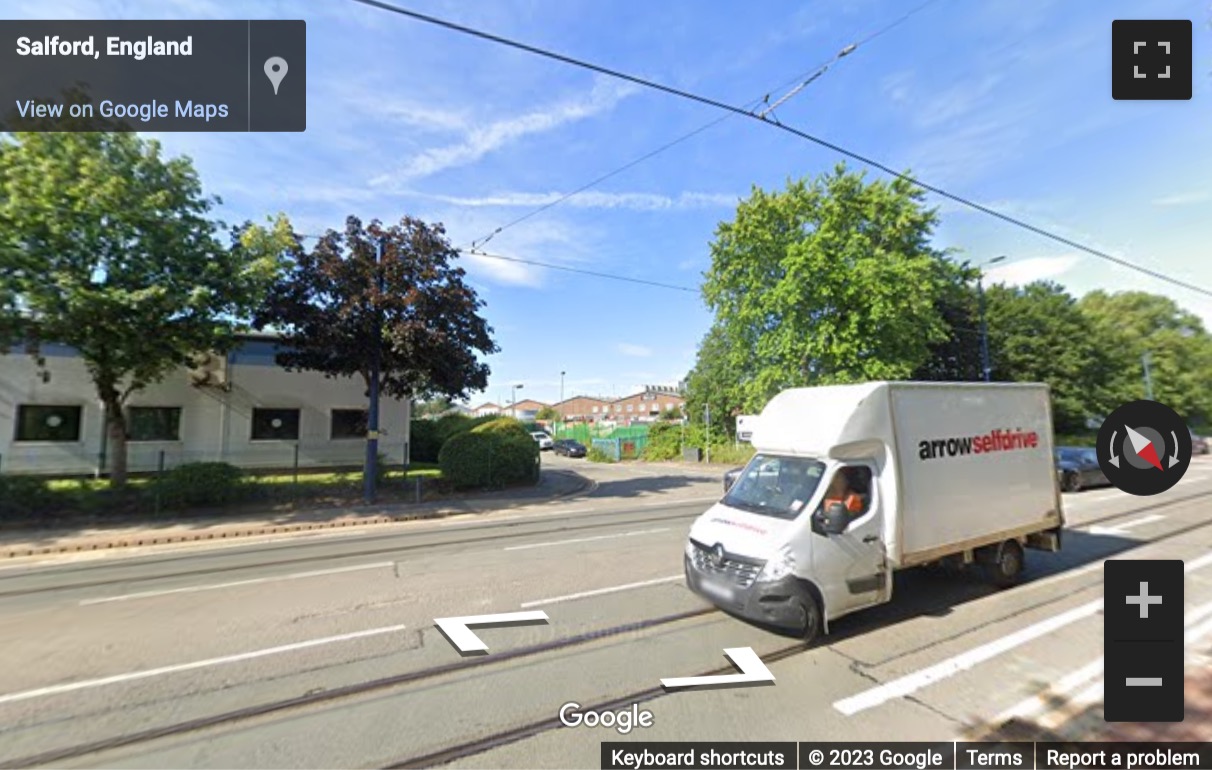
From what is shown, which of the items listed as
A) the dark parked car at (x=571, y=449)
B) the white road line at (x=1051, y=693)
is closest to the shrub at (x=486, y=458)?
the white road line at (x=1051, y=693)

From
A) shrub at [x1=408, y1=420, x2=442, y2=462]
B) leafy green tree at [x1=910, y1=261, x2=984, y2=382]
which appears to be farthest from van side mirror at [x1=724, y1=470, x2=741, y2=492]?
leafy green tree at [x1=910, y1=261, x2=984, y2=382]

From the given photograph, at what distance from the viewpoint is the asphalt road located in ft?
11.2

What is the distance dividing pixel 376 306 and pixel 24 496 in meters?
9.09

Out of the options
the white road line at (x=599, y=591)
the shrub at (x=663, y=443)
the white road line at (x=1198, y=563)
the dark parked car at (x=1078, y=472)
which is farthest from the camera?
the shrub at (x=663, y=443)

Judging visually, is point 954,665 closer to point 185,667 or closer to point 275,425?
point 185,667

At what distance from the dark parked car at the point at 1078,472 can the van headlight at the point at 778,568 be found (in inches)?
653

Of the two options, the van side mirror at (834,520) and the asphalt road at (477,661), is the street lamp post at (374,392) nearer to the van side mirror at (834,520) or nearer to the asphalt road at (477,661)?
the asphalt road at (477,661)

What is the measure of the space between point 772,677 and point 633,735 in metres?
1.40

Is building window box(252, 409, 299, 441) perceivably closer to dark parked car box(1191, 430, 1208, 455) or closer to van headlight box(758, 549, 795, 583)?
van headlight box(758, 549, 795, 583)

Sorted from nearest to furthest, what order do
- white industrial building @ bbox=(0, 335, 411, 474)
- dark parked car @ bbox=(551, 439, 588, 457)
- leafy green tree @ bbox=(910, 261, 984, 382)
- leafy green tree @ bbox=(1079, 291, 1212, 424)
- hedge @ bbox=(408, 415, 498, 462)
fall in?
1. white industrial building @ bbox=(0, 335, 411, 474)
2. hedge @ bbox=(408, 415, 498, 462)
3. leafy green tree @ bbox=(910, 261, 984, 382)
4. leafy green tree @ bbox=(1079, 291, 1212, 424)
5. dark parked car @ bbox=(551, 439, 588, 457)

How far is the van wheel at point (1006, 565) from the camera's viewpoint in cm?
648

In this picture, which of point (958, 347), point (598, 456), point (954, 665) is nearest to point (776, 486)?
point (954, 665)

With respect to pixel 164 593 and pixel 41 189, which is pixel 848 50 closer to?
pixel 164 593

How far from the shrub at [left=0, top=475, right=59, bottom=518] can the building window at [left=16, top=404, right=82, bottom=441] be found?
6.49 metres
